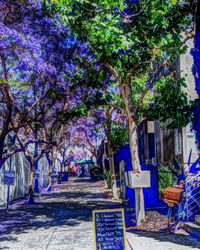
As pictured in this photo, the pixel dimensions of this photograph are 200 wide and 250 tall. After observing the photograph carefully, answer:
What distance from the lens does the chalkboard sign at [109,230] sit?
5508 millimetres

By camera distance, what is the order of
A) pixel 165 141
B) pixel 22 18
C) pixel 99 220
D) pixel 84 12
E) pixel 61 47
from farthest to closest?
pixel 165 141, pixel 61 47, pixel 22 18, pixel 84 12, pixel 99 220

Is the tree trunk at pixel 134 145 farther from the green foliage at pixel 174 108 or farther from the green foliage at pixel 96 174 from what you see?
the green foliage at pixel 96 174

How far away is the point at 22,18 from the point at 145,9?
11.9 feet

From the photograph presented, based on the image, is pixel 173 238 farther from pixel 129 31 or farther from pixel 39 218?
pixel 39 218

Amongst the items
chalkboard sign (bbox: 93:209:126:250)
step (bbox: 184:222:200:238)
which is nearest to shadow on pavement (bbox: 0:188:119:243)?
step (bbox: 184:222:200:238)

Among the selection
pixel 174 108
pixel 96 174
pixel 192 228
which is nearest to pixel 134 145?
pixel 174 108

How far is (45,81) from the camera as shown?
43.6 feet

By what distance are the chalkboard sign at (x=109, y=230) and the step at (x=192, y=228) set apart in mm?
3190

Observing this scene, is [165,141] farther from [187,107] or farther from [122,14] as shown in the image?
[122,14]

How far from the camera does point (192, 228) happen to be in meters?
8.37

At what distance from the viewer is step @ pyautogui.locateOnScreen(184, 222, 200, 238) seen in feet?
26.7

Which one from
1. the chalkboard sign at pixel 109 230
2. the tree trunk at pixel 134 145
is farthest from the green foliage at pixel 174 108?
the chalkboard sign at pixel 109 230

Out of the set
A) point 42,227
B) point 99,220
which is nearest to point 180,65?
point 42,227

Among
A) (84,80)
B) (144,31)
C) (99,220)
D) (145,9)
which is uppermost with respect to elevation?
(145,9)
